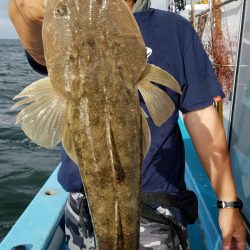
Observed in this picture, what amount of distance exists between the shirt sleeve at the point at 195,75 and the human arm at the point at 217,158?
0.06 meters

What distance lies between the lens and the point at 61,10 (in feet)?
5.72

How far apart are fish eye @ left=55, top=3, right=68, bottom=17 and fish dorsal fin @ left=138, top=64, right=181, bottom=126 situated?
1.44 feet

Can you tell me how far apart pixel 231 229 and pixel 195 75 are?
38.1 inches

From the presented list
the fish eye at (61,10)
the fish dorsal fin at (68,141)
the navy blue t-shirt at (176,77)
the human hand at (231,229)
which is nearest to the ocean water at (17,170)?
the navy blue t-shirt at (176,77)

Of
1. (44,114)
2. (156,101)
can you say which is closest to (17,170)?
(44,114)

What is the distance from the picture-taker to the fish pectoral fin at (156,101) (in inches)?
70.9

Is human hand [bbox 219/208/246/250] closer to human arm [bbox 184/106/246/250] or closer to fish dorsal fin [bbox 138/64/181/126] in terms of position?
human arm [bbox 184/106/246/250]

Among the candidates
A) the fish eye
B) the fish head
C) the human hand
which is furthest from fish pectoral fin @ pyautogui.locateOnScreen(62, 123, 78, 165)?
the human hand

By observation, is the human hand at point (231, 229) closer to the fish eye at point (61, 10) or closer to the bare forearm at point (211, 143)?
the bare forearm at point (211, 143)

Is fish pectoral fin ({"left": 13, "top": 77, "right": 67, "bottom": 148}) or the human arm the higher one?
fish pectoral fin ({"left": 13, "top": 77, "right": 67, "bottom": 148})

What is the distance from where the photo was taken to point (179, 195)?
2477mm

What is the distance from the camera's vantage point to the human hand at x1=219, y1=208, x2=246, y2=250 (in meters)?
2.42

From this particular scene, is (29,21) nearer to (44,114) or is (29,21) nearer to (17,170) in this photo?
(44,114)

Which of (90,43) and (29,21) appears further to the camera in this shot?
(29,21)
